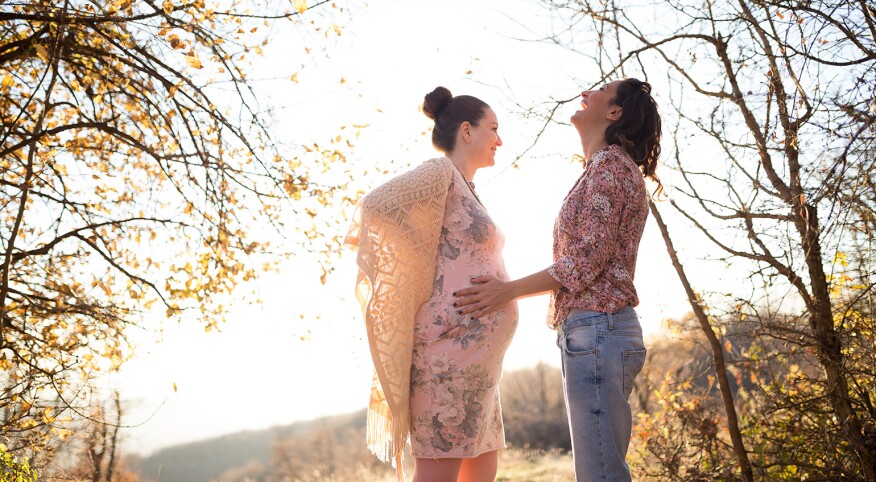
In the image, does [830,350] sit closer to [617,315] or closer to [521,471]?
[617,315]

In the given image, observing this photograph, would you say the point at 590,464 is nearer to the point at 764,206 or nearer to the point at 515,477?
the point at 764,206

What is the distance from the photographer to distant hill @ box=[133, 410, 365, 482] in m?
9.16

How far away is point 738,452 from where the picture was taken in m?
3.90

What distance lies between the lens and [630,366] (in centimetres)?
207

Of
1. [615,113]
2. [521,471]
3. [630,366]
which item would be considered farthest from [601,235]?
[521,471]

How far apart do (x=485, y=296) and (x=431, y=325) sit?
22 centimetres

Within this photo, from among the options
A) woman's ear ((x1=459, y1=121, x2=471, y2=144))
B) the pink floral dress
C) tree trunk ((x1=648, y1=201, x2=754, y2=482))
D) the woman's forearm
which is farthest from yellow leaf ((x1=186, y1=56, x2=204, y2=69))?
tree trunk ((x1=648, y1=201, x2=754, y2=482))

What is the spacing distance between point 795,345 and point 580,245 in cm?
230

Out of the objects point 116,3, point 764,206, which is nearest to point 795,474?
point 764,206

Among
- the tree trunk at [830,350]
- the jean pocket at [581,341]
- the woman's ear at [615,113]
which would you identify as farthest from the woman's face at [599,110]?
the tree trunk at [830,350]

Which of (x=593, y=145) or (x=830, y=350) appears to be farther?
(x=830, y=350)

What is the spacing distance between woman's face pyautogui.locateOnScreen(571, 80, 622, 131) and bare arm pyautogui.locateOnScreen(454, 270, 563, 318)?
62cm

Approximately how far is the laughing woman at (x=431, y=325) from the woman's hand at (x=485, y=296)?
4 cm

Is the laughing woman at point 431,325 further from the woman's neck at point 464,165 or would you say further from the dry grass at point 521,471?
the dry grass at point 521,471
